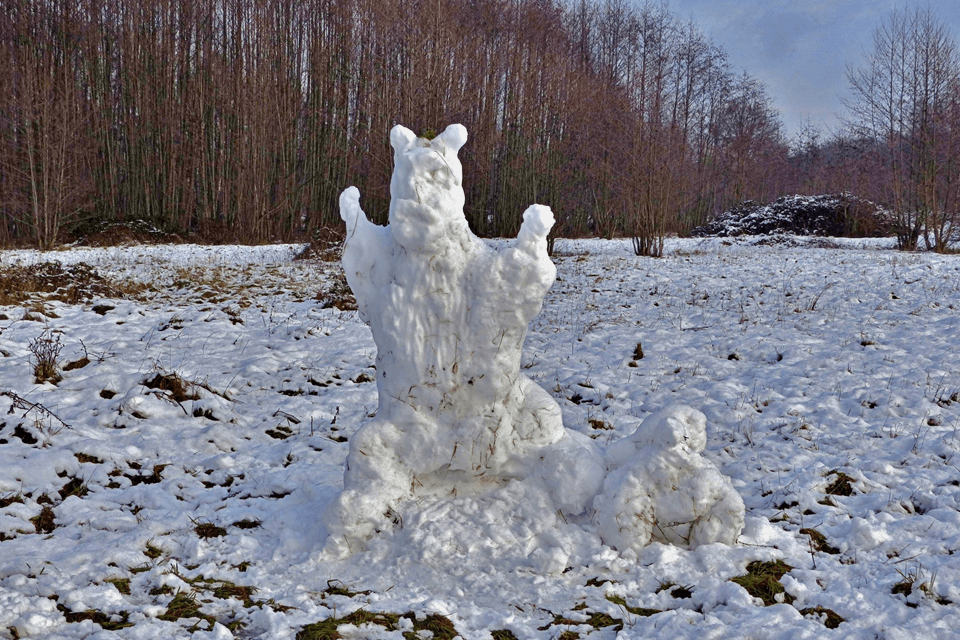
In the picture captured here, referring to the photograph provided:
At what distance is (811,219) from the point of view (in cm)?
2530

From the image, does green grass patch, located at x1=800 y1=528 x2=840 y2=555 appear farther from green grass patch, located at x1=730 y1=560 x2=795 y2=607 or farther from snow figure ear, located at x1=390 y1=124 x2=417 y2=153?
snow figure ear, located at x1=390 y1=124 x2=417 y2=153

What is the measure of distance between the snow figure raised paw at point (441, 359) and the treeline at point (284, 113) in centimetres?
1468

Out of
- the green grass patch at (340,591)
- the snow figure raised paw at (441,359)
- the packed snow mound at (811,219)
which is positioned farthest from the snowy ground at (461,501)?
the packed snow mound at (811,219)

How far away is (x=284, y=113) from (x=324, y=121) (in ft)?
5.73

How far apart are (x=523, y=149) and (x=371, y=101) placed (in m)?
6.56

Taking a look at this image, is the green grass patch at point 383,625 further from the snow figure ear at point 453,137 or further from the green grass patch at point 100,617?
the snow figure ear at point 453,137

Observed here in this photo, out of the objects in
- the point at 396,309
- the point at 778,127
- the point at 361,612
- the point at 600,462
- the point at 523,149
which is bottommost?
the point at 361,612

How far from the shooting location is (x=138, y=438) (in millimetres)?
4805

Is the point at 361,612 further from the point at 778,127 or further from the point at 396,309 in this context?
the point at 778,127

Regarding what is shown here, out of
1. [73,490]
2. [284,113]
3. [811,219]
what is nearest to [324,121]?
[284,113]

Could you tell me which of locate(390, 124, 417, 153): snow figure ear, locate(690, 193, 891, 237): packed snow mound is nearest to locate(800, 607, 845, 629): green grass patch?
locate(390, 124, 417, 153): snow figure ear

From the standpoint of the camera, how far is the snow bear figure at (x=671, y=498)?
321cm

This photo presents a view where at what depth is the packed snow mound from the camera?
2427 cm

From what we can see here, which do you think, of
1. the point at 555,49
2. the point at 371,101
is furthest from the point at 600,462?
the point at 555,49
